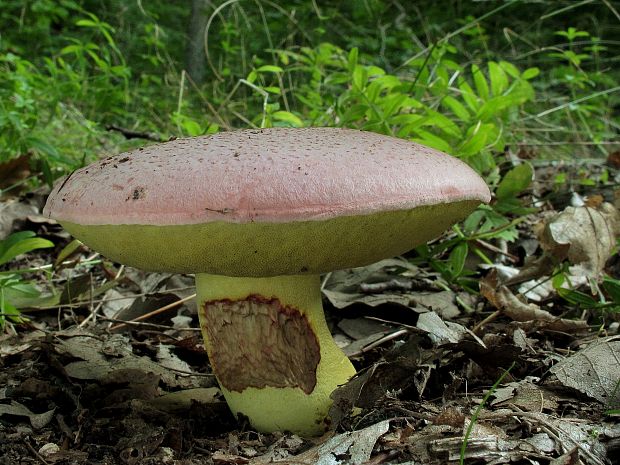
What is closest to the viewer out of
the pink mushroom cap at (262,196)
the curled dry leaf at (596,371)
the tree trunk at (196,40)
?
A: the pink mushroom cap at (262,196)

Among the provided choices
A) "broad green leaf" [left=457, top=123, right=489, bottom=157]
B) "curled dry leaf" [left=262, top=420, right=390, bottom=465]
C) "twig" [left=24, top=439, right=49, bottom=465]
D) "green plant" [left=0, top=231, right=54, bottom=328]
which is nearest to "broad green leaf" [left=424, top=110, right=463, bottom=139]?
"broad green leaf" [left=457, top=123, right=489, bottom=157]

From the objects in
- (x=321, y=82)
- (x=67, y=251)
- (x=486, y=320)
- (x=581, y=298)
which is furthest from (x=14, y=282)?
(x=321, y=82)

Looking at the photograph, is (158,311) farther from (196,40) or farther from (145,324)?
(196,40)

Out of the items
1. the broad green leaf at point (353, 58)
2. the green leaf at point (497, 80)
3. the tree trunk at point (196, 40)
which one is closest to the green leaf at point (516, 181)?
the green leaf at point (497, 80)

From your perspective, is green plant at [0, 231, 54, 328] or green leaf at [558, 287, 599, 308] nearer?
green leaf at [558, 287, 599, 308]

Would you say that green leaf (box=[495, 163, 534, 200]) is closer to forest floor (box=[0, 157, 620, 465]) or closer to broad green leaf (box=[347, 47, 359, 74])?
forest floor (box=[0, 157, 620, 465])

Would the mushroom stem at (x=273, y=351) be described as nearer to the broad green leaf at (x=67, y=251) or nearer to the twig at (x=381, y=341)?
the twig at (x=381, y=341)

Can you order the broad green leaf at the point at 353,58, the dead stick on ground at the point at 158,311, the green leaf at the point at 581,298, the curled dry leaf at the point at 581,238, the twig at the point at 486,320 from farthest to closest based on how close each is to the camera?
the broad green leaf at the point at 353,58 → the dead stick on ground at the point at 158,311 → the curled dry leaf at the point at 581,238 → the twig at the point at 486,320 → the green leaf at the point at 581,298
